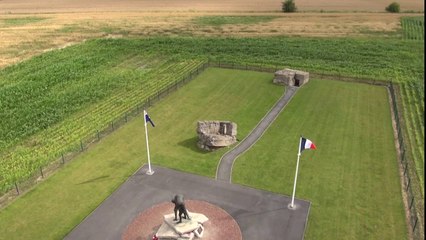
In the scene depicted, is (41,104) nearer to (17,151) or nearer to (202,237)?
(17,151)

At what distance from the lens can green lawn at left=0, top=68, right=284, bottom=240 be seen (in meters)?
31.2

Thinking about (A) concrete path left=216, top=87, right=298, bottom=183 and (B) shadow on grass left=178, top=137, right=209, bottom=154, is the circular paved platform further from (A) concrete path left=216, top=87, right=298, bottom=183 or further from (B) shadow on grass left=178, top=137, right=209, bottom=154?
(B) shadow on grass left=178, top=137, right=209, bottom=154

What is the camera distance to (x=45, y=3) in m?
146

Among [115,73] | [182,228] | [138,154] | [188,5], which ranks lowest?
[182,228]

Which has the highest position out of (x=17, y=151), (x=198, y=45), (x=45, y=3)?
(x=45, y=3)

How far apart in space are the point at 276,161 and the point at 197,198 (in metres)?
10.5

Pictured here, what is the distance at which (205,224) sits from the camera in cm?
2986

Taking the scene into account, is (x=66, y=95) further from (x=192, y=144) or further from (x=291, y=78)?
(x=291, y=78)

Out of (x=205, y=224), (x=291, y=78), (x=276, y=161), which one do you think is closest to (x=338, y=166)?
(x=276, y=161)

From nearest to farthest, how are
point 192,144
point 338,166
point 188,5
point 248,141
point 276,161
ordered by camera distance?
point 338,166
point 276,161
point 192,144
point 248,141
point 188,5

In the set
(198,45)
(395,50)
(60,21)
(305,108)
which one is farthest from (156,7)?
(305,108)

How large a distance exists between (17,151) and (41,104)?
13.0 meters

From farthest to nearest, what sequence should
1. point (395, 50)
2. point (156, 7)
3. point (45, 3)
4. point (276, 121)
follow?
point (45, 3), point (156, 7), point (395, 50), point (276, 121)

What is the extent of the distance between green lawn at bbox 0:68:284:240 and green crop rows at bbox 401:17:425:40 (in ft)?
163
